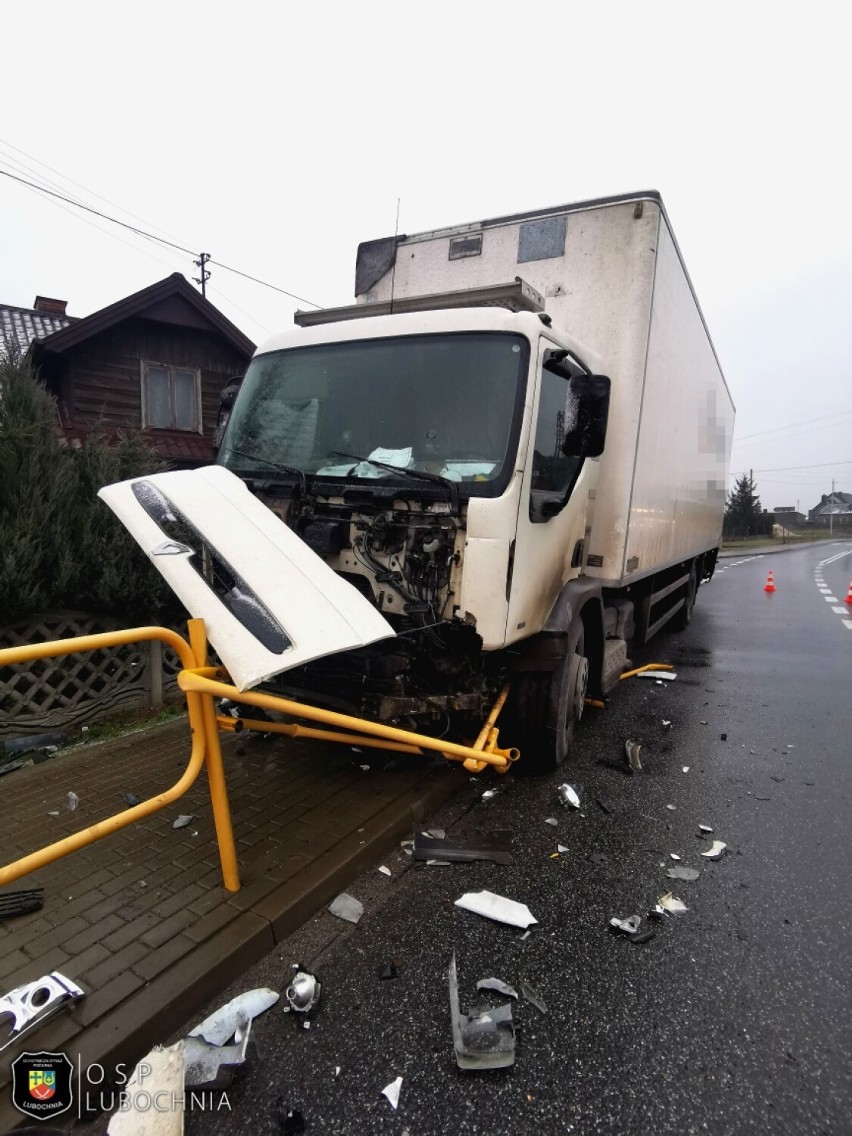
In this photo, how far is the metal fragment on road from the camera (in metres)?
2.09

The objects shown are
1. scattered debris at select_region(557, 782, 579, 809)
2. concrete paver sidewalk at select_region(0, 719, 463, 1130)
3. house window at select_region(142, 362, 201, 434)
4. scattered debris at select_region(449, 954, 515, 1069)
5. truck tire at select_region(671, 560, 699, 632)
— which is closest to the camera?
scattered debris at select_region(449, 954, 515, 1069)

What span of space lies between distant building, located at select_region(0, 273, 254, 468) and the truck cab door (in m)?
10.8

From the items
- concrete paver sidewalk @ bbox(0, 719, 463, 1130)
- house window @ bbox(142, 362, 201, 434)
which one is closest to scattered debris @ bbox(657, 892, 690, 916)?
concrete paver sidewalk @ bbox(0, 719, 463, 1130)

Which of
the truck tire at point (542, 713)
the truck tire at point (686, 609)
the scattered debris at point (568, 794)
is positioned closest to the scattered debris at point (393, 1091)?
the scattered debris at point (568, 794)

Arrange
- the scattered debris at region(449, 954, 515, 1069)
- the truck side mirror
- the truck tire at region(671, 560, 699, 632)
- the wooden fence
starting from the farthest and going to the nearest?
the truck tire at region(671, 560, 699, 632)
the wooden fence
the truck side mirror
the scattered debris at region(449, 954, 515, 1069)

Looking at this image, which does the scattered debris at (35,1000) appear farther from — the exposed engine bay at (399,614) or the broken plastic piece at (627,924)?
the broken plastic piece at (627,924)

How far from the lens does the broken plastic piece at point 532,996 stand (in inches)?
89.2

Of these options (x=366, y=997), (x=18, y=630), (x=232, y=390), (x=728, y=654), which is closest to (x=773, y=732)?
(x=728, y=654)

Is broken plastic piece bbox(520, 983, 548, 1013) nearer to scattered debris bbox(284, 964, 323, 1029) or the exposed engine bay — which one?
scattered debris bbox(284, 964, 323, 1029)

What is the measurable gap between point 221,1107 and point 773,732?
4892 millimetres

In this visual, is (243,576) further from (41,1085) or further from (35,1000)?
(41,1085)

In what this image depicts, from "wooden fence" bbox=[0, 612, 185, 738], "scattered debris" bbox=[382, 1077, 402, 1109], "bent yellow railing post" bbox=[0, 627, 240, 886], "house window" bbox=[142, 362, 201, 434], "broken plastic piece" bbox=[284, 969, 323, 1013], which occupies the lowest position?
"scattered debris" bbox=[382, 1077, 402, 1109]

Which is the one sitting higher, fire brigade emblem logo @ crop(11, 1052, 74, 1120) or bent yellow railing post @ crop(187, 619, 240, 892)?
bent yellow railing post @ crop(187, 619, 240, 892)

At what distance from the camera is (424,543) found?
3.26 m
